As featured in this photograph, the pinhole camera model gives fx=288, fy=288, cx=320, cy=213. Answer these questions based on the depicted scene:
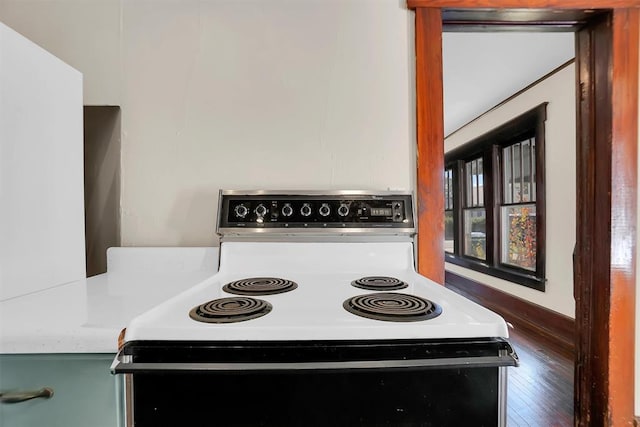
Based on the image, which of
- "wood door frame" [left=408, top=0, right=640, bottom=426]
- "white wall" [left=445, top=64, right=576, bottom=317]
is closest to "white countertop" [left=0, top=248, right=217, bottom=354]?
"wood door frame" [left=408, top=0, right=640, bottom=426]

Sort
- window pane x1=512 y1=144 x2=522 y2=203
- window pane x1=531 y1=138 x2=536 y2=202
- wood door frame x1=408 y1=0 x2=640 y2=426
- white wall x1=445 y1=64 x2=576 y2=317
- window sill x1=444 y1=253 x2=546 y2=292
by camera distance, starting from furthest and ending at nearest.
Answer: window pane x1=512 y1=144 x2=522 y2=203
window pane x1=531 y1=138 x2=536 y2=202
window sill x1=444 y1=253 x2=546 y2=292
white wall x1=445 y1=64 x2=576 y2=317
wood door frame x1=408 y1=0 x2=640 y2=426

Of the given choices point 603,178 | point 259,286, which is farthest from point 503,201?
point 259,286

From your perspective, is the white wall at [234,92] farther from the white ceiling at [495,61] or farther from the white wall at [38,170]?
the white ceiling at [495,61]

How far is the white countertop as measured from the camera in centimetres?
56

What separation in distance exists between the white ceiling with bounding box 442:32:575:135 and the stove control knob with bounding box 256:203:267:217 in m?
1.77

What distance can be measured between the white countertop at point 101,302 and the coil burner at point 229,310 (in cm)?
14

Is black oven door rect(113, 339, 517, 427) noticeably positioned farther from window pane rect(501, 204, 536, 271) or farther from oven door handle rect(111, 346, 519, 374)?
window pane rect(501, 204, 536, 271)

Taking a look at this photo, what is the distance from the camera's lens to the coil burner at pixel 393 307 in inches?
23.5

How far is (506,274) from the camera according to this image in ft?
10.5

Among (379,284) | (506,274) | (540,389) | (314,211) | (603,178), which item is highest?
(603,178)

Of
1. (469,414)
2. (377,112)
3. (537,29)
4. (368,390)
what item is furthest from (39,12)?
(537,29)

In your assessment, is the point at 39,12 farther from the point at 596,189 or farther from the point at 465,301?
the point at 596,189

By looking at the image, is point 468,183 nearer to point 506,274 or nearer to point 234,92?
point 506,274

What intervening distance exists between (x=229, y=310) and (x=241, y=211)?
51 centimetres
